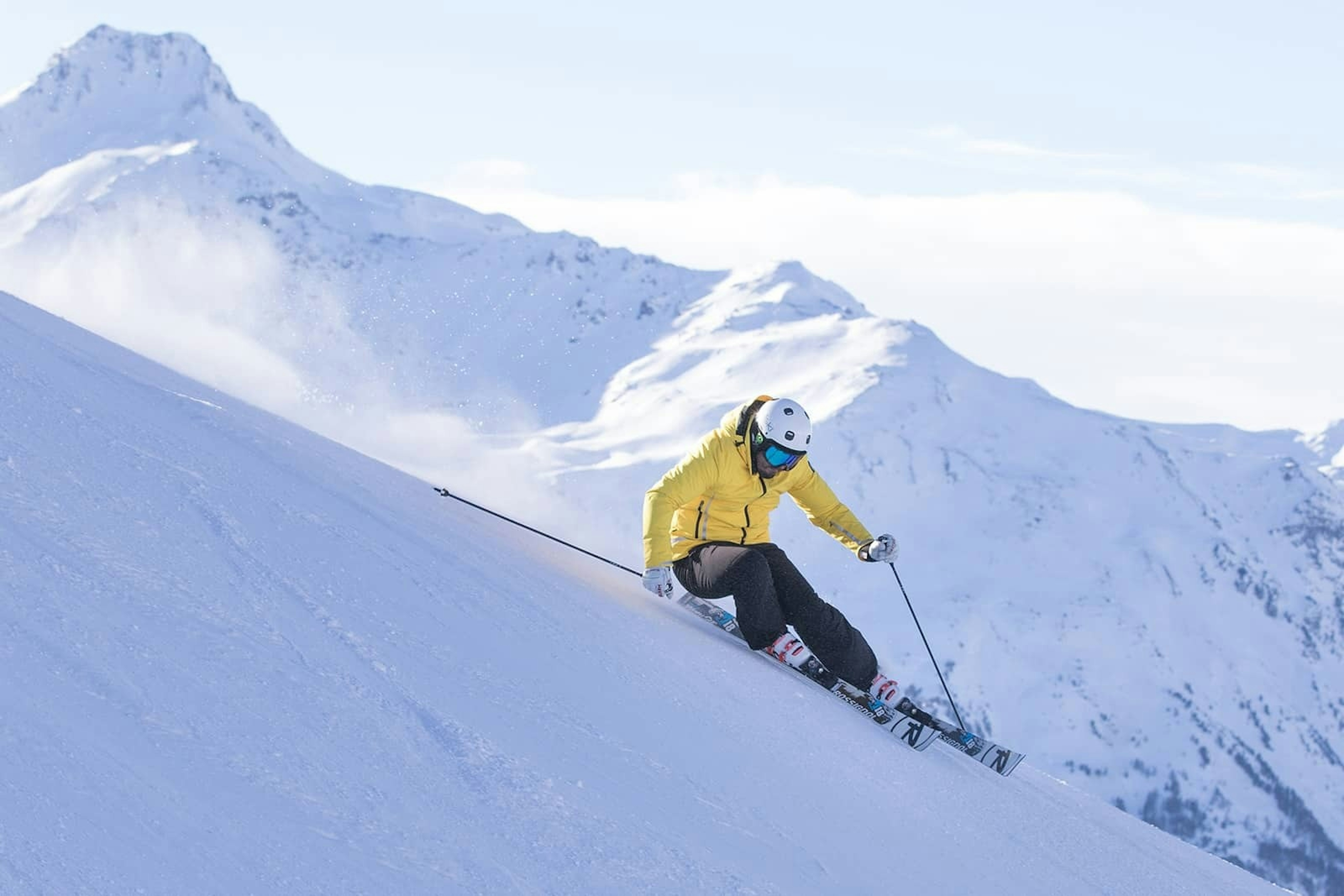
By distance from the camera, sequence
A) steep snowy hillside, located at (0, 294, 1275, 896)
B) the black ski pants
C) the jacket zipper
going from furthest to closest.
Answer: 1. the jacket zipper
2. the black ski pants
3. steep snowy hillside, located at (0, 294, 1275, 896)

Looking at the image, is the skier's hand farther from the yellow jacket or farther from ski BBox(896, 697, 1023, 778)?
ski BBox(896, 697, 1023, 778)

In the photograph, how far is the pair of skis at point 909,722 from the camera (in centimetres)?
824

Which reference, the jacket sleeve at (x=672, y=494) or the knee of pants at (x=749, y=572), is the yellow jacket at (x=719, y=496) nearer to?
the jacket sleeve at (x=672, y=494)

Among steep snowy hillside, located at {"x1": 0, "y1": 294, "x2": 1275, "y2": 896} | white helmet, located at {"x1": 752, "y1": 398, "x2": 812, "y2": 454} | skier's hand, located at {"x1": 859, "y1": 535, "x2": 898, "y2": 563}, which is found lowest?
steep snowy hillside, located at {"x1": 0, "y1": 294, "x2": 1275, "y2": 896}

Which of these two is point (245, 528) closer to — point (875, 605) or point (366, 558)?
point (366, 558)

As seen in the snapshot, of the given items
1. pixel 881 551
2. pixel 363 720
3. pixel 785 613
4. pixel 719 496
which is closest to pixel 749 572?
pixel 785 613

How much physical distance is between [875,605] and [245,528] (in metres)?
188

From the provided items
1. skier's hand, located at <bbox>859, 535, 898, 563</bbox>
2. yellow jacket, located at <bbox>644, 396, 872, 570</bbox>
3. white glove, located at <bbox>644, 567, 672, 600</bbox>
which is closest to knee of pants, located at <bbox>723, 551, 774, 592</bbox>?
yellow jacket, located at <bbox>644, 396, 872, 570</bbox>

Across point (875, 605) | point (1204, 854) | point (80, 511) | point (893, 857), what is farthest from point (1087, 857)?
point (875, 605)

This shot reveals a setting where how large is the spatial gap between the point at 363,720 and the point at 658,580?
4516mm

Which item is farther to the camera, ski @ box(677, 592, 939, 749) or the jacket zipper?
the jacket zipper

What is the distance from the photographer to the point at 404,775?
428cm

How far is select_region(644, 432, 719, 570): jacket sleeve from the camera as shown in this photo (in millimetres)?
8867

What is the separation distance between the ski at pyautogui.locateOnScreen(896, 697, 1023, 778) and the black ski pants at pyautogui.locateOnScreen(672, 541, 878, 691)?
336 millimetres
